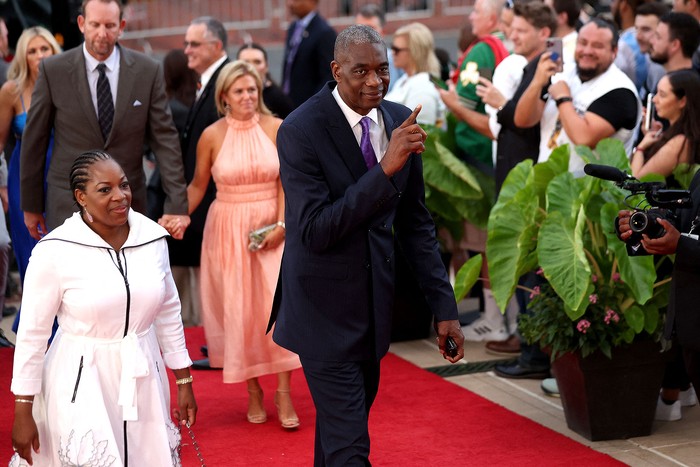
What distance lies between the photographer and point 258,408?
6.48 m

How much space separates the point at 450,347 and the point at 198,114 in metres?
3.82

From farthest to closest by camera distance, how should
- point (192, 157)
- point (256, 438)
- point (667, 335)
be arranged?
point (192, 157)
point (256, 438)
point (667, 335)

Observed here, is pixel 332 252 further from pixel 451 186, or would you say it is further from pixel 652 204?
pixel 451 186

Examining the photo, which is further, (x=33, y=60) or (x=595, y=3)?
(x=595, y=3)

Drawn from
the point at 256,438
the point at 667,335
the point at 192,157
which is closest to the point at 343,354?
the point at 667,335

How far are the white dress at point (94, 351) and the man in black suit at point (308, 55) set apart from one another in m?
6.05

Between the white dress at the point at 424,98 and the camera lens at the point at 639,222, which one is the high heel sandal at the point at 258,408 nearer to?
the camera lens at the point at 639,222

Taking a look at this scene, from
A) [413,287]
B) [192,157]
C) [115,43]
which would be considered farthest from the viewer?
[413,287]

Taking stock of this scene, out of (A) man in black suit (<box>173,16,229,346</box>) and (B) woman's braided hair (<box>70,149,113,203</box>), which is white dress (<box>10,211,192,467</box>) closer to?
(B) woman's braided hair (<box>70,149,113,203</box>)

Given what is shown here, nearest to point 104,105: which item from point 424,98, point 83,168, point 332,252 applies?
point 83,168

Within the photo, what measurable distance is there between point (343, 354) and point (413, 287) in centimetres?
434

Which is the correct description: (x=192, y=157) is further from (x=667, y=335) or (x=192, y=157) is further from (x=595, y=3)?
(x=595, y=3)

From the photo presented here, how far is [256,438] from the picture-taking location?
6168mm

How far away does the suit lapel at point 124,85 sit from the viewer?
21.2ft
